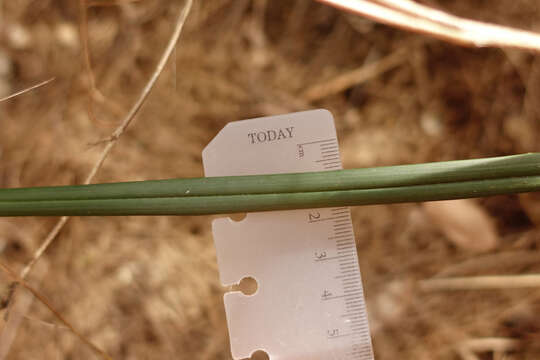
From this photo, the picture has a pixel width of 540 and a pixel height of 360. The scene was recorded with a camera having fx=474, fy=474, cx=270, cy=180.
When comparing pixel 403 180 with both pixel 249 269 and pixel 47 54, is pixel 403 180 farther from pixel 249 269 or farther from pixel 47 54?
pixel 47 54

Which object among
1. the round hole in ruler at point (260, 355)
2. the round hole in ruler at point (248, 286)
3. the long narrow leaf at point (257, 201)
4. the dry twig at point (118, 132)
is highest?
the dry twig at point (118, 132)

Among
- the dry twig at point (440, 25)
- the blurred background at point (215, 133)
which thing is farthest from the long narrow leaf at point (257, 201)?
the blurred background at point (215, 133)

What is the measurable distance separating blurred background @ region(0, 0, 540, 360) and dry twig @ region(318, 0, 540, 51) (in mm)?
384

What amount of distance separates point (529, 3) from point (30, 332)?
112cm

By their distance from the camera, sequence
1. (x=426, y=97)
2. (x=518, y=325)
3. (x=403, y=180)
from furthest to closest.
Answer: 1. (x=426, y=97)
2. (x=518, y=325)
3. (x=403, y=180)

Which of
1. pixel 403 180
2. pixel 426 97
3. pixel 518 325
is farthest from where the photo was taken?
pixel 426 97

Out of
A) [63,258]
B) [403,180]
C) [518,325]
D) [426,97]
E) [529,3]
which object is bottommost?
[518,325]

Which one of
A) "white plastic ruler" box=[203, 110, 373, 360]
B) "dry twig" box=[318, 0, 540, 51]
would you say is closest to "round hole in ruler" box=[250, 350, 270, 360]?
"white plastic ruler" box=[203, 110, 373, 360]

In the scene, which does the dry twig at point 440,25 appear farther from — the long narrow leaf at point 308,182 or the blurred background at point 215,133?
the blurred background at point 215,133

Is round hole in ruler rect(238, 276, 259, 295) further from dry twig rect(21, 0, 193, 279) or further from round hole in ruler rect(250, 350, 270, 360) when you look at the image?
dry twig rect(21, 0, 193, 279)

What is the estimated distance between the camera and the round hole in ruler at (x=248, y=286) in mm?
552

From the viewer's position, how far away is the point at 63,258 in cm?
88

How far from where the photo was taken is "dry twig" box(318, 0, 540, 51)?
1.67 feet

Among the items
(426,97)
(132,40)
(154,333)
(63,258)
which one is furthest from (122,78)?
(426,97)
